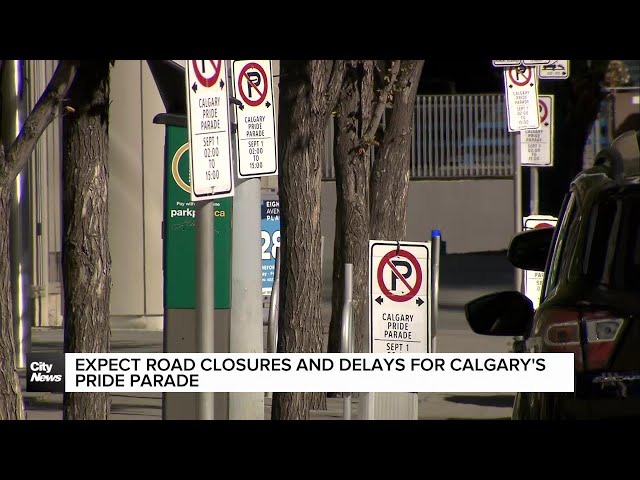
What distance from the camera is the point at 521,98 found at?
12.4m

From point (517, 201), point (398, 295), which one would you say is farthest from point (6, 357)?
point (517, 201)

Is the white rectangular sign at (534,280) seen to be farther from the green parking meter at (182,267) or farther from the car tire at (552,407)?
the car tire at (552,407)

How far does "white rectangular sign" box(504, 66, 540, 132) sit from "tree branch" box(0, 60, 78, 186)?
5140mm

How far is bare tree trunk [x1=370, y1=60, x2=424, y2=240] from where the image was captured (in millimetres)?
15117

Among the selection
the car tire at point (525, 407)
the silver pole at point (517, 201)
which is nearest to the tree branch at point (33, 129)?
the car tire at point (525, 407)

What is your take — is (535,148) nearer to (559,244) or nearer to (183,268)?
(183,268)

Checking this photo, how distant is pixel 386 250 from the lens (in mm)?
9391

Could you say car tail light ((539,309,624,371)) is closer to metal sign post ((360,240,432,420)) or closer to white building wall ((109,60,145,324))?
metal sign post ((360,240,432,420))

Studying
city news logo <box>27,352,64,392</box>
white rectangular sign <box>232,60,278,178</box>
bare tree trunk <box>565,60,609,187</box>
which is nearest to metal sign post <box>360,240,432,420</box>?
Result: white rectangular sign <box>232,60,278,178</box>

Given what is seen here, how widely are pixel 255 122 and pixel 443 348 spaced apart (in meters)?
9.43
